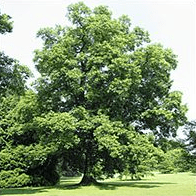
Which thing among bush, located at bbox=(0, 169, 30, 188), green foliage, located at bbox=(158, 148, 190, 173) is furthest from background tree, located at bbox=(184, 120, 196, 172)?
bush, located at bbox=(0, 169, 30, 188)

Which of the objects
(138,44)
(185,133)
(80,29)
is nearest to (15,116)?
(80,29)

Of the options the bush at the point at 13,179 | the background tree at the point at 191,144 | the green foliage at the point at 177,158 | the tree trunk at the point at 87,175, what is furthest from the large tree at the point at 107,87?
the background tree at the point at 191,144

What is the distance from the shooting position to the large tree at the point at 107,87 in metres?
30.5

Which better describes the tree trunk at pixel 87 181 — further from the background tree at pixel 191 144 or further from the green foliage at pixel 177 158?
the background tree at pixel 191 144

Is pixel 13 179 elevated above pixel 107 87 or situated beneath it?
situated beneath

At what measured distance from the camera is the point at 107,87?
102ft

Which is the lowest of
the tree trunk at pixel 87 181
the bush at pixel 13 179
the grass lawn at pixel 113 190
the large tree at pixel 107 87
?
the grass lawn at pixel 113 190

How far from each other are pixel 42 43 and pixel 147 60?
10231 millimetres

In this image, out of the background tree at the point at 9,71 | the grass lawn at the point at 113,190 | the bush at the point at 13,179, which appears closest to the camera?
the grass lawn at the point at 113,190

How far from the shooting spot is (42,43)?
115 feet

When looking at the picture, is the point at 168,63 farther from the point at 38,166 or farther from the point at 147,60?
the point at 38,166

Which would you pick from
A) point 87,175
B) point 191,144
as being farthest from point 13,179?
point 191,144

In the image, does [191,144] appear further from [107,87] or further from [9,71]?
[9,71]

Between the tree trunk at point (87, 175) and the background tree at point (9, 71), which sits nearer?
the background tree at point (9, 71)
